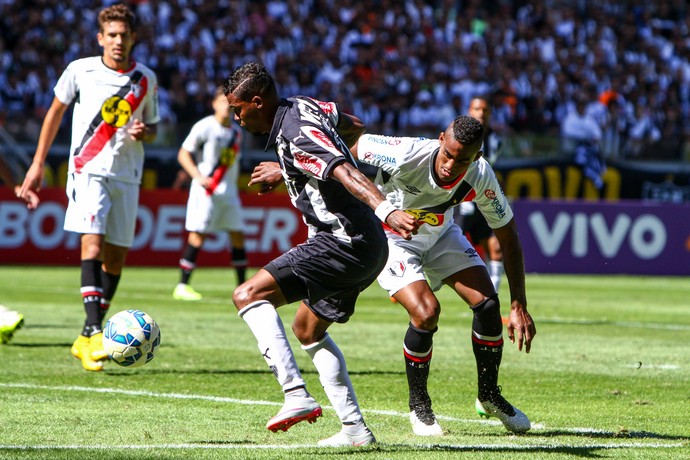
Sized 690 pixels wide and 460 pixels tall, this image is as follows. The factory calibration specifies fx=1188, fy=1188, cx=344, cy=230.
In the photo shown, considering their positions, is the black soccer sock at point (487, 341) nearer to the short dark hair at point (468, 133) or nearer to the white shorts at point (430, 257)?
the white shorts at point (430, 257)

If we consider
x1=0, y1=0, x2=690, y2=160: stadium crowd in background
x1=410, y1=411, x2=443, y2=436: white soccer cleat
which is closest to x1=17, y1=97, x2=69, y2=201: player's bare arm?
x1=410, y1=411, x2=443, y2=436: white soccer cleat

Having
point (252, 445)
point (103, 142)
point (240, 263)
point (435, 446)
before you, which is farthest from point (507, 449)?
point (240, 263)

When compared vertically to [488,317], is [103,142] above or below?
above

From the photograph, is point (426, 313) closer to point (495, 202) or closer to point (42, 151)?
point (495, 202)

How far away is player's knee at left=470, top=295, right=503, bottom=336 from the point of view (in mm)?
6645

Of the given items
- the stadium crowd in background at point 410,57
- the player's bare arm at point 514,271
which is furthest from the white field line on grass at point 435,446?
the stadium crowd in background at point 410,57

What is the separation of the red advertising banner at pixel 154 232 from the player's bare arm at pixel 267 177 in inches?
576

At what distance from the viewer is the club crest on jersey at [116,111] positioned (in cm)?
920

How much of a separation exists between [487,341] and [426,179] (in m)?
0.98

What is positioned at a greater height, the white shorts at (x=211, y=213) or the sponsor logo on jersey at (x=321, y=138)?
the sponsor logo on jersey at (x=321, y=138)

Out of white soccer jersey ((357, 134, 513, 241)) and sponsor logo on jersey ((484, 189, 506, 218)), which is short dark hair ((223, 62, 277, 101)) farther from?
sponsor logo on jersey ((484, 189, 506, 218))

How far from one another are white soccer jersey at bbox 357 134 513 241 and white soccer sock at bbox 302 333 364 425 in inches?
43.4

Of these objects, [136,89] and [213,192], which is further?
[213,192]

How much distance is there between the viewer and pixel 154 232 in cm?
2169
